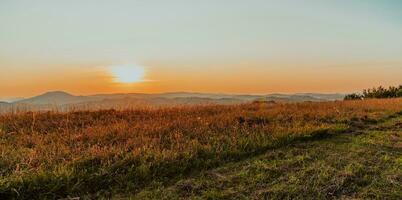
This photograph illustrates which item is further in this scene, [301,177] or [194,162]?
[194,162]

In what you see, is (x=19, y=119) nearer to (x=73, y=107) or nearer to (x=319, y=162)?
(x=73, y=107)

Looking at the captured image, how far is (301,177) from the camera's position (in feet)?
22.7

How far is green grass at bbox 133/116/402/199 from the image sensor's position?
613 centimetres

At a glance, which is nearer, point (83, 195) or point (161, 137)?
point (83, 195)

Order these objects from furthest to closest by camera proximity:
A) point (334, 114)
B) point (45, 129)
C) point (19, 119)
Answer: point (334, 114) < point (19, 119) < point (45, 129)

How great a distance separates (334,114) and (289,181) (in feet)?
32.9

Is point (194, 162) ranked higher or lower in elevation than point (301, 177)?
higher

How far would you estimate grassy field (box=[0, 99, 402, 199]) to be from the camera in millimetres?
6188

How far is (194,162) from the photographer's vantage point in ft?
25.1

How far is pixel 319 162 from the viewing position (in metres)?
7.95

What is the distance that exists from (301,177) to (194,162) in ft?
6.22

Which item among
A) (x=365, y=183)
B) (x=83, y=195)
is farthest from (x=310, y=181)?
(x=83, y=195)

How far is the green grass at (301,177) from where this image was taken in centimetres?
613

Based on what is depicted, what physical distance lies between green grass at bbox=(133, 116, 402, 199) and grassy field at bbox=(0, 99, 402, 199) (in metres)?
0.02
